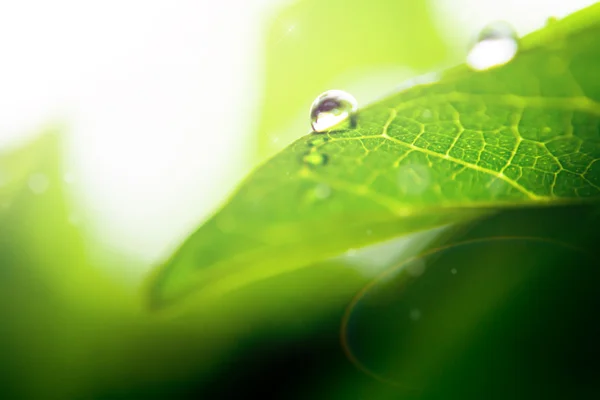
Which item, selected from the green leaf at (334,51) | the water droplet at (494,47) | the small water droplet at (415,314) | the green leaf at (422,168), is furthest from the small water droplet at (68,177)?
the water droplet at (494,47)

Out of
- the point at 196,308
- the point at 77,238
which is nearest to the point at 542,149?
the point at 196,308

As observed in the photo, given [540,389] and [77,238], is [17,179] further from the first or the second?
[540,389]

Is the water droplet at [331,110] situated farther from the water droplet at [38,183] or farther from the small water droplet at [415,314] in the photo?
the water droplet at [38,183]

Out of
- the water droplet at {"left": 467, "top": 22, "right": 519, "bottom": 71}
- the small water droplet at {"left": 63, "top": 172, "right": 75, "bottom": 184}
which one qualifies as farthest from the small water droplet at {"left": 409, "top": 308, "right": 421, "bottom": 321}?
the small water droplet at {"left": 63, "top": 172, "right": 75, "bottom": 184}

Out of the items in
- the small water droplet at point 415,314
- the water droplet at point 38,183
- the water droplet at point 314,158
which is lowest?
the small water droplet at point 415,314

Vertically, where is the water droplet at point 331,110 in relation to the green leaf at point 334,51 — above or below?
below
